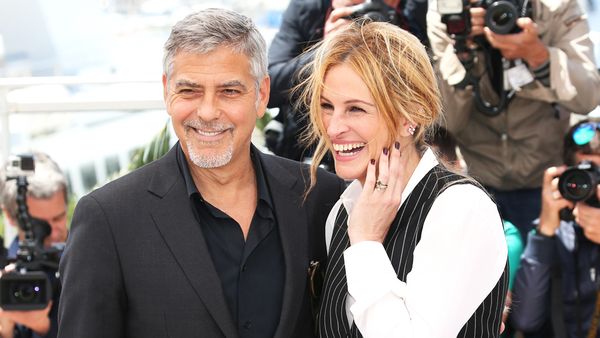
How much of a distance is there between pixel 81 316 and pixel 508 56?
217 centimetres

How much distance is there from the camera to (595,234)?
11.9 ft

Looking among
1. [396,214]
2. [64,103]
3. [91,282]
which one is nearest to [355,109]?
[396,214]

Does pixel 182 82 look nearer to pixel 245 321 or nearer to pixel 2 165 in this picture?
pixel 245 321

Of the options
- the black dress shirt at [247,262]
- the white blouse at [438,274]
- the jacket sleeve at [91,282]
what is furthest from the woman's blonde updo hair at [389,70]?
the jacket sleeve at [91,282]

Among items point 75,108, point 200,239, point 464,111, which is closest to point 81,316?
point 200,239

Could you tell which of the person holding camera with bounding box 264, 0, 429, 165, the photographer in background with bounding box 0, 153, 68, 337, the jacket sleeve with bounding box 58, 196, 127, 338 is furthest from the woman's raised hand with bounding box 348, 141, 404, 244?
the photographer in background with bounding box 0, 153, 68, 337

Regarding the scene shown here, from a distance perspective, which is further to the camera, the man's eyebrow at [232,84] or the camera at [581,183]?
the camera at [581,183]

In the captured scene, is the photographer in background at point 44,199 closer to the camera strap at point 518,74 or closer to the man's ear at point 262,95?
the man's ear at point 262,95

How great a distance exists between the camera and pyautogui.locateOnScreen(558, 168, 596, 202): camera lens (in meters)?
3.58

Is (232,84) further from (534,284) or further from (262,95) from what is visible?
(534,284)

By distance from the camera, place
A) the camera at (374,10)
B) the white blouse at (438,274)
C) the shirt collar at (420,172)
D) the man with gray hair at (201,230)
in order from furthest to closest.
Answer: the camera at (374,10) < the shirt collar at (420,172) < the man with gray hair at (201,230) < the white blouse at (438,274)

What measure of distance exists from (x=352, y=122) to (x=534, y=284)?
1663 mm

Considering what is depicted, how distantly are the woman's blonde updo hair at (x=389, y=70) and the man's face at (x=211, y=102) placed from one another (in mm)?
185

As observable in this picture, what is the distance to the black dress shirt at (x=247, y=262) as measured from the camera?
7.64 feet
